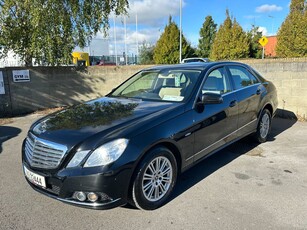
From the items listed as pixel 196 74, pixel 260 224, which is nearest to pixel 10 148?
pixel 196 74

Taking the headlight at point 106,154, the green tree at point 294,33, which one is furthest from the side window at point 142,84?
the green tree at point 294,33

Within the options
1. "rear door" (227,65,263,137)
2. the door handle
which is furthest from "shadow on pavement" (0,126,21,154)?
"rear door" (227,65,263,137)

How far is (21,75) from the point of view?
27.9ft

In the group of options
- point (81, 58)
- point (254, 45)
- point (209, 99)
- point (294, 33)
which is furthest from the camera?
point (254, 45)

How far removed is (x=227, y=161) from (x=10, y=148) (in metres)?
4.07

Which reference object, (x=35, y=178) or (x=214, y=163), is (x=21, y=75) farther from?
(x=214, y=163)

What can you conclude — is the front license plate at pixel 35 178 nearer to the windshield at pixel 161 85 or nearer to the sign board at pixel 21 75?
the windshield at pixel 161 85

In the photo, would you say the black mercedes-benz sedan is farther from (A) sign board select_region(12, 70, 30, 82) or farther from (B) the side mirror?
(A) sign board select_region(12, 70, 30, 82)

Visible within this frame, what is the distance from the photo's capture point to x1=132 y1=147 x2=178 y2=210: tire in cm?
280

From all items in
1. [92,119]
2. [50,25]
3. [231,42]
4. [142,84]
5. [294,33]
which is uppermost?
[294,33]

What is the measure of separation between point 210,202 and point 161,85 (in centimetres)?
179

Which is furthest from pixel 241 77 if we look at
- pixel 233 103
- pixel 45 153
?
pixel 45 153

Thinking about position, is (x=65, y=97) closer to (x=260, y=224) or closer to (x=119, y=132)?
(x=119, y=132)

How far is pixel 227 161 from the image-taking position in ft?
14.6
